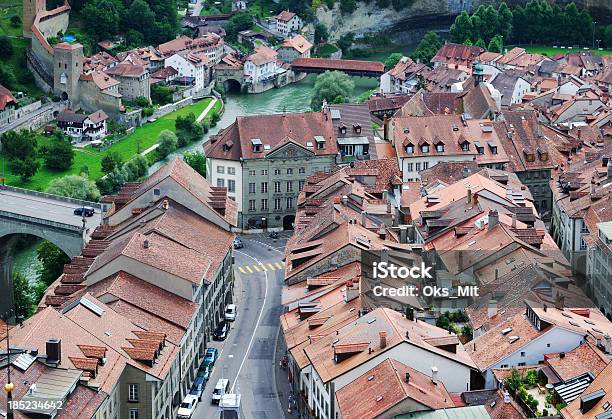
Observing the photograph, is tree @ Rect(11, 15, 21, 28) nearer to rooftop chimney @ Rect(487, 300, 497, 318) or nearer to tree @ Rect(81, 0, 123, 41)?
tree @ Rect(81, 0, 123, 41)

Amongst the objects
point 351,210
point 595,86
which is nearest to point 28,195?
point 351,210

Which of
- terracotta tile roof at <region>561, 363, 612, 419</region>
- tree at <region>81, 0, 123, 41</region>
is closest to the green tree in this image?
terracotta tile roof at <region>561, 363, 612, 419</region>

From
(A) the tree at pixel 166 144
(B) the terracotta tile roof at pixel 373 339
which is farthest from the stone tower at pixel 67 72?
(B) the terracotta tile roof at pixel 373 339

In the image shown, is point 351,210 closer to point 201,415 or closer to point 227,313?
point 227,313

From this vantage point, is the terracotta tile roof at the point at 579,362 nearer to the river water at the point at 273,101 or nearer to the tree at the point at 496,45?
the river water at the point at 273,101

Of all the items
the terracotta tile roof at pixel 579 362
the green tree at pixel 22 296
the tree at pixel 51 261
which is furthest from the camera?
the tree at pixel 51 261

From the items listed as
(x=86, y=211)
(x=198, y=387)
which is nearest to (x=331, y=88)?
(x=86, y=211)
